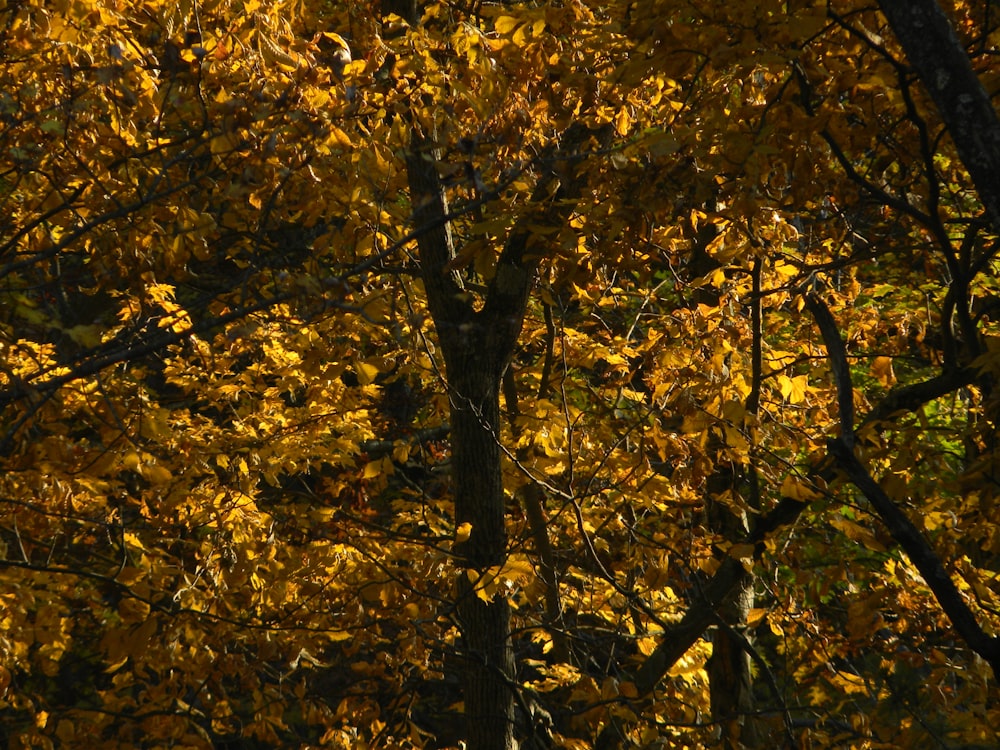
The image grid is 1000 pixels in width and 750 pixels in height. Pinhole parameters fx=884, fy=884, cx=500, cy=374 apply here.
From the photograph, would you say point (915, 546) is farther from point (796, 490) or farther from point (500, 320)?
point (500, 320)

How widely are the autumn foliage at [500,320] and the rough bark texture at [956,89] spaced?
18mm

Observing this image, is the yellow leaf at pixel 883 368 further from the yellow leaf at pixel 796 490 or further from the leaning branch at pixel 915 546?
the leaning branch at pixel 915 546

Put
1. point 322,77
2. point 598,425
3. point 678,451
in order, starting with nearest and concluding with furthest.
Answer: point 322,77 < point 678,451 < point 598,425

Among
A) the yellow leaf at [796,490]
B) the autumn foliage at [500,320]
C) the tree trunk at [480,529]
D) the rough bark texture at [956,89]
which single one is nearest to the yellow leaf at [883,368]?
the autumn foliage at [500,320]

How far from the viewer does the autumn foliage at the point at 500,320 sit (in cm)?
331

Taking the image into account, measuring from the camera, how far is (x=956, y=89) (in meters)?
2.20

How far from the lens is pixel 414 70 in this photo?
15.5 ft

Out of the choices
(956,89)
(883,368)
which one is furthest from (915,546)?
(883,368)

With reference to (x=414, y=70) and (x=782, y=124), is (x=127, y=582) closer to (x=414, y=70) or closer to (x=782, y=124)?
(x=414, y=70)

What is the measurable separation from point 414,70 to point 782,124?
2.04m

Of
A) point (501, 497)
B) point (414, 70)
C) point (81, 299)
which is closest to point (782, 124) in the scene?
point (414, 70)

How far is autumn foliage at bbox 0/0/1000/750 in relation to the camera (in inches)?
130

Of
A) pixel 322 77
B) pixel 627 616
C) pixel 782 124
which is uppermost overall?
pixel 322 77

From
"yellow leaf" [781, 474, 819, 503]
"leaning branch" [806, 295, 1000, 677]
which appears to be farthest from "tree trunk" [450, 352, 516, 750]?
"leaning branch" [806, 295, 1000, 677]
